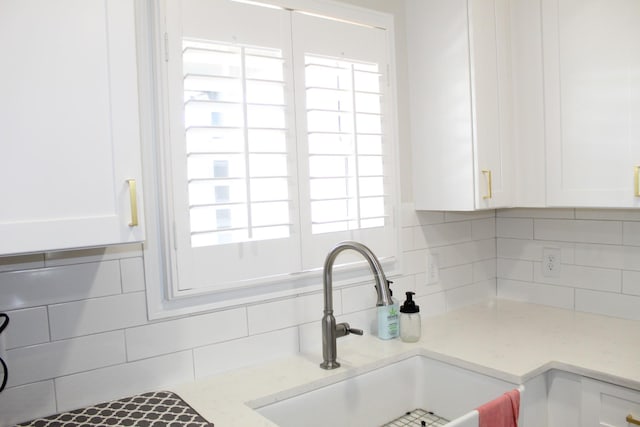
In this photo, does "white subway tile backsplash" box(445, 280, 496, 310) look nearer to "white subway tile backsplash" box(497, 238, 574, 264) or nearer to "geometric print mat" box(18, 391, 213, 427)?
"white subway tile backsplash" box(497, 238, 574, 264)

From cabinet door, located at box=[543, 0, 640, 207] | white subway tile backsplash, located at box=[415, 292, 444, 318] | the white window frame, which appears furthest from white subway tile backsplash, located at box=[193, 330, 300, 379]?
cabinet door, located at box=[543, 0, 640, 207]

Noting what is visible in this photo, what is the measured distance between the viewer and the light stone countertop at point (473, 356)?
A: 142 cm

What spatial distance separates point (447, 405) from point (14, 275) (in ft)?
4.43

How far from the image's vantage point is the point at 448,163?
1953 mm

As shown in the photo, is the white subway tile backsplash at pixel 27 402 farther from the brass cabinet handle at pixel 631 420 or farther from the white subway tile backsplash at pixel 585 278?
the white subway tile backsplash at pixel 585 278

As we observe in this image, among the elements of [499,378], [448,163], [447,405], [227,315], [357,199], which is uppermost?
[448,163]

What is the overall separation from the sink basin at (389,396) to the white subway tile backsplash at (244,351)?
0.23 metres

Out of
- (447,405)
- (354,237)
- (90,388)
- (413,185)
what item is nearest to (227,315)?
(90,388)

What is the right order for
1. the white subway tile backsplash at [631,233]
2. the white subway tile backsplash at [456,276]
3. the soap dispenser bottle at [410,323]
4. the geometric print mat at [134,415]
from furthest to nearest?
the white subway tile backsplash at [456,276]
the white subway tile backsplash at [631,233]
the soap dispenser bottle at [410,323]
the geometric print mat at [134,415]

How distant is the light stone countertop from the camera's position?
1.42 m

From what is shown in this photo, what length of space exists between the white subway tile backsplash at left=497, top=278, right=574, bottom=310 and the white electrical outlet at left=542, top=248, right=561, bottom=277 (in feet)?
0.20

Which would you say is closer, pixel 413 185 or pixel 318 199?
pixel 318 199

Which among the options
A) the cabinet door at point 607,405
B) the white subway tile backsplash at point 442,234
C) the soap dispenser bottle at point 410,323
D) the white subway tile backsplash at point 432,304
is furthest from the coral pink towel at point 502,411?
the white subway tile backsplash at point 442,234

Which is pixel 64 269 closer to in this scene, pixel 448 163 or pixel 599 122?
pixel 448 163
